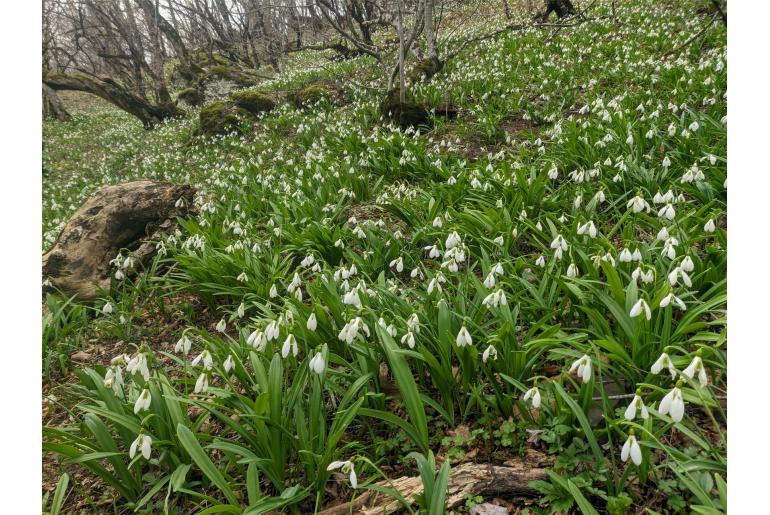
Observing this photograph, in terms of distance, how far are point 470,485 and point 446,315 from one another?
809 mm

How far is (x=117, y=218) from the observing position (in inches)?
199

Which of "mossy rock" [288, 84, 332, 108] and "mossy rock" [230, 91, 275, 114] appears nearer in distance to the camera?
"mossy rock" [288, 84, 332, 108]

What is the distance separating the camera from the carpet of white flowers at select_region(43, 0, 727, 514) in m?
1.87

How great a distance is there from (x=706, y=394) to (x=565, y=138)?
4.00m

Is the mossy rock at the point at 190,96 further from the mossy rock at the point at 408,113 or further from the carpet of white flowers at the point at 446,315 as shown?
the mossy rock at the point at 408,113

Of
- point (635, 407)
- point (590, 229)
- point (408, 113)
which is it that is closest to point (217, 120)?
point (408, 113)

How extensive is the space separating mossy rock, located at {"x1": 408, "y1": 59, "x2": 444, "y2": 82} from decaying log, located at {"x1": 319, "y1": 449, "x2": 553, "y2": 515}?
366 inches

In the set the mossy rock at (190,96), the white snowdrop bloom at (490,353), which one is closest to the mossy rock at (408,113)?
the white snowdrop bloom at (490,353)

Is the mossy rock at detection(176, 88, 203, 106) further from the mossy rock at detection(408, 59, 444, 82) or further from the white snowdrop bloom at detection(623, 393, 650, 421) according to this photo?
the white snowdrop bloom at detection(623, 393, 650, 421)

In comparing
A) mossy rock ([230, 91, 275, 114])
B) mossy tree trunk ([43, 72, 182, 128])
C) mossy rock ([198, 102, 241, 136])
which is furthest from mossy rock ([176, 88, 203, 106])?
mossy rock ([198, 102, 241, 136])

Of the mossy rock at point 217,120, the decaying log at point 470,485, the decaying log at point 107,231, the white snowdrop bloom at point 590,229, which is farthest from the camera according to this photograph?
the mossy rock at point 217,120

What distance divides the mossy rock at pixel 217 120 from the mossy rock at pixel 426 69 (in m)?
4.36

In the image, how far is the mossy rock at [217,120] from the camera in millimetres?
10805
